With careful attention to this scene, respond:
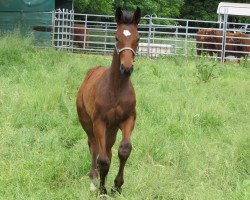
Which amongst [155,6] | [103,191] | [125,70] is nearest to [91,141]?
[103,191]

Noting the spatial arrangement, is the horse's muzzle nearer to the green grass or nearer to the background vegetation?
the green grass

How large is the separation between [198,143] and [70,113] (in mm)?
2334

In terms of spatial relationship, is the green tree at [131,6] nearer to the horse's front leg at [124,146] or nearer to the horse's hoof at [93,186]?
the horse's hoof at [93,186]

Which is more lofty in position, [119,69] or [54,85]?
→ [119,69]

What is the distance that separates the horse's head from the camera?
15.8 ft

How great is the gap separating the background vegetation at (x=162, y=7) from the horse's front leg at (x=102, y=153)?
19002 millimetres

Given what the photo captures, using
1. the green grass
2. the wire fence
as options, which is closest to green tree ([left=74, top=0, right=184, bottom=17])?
the wire fence

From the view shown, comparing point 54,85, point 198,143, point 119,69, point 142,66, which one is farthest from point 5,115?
point 142,66

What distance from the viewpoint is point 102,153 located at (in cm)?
511

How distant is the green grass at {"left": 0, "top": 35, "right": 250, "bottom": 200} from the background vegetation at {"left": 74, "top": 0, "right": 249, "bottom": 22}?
513 inches

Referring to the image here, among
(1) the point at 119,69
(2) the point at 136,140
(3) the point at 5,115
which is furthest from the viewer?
(3) the point at 5,115

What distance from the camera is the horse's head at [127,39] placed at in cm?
482

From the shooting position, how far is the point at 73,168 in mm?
6016

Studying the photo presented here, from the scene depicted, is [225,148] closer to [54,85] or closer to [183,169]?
[183,169]
